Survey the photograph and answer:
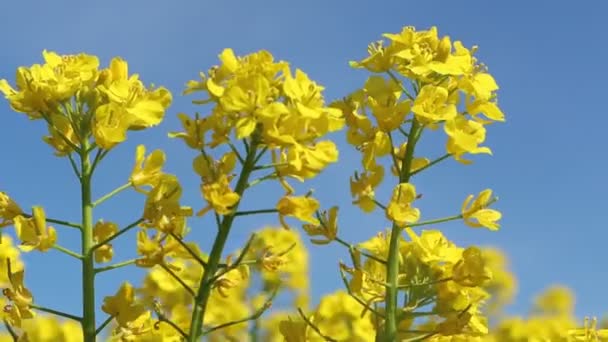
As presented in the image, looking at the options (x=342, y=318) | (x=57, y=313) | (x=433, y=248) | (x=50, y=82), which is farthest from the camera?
(x=342, y=318)

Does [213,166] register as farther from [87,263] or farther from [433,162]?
[433,162]

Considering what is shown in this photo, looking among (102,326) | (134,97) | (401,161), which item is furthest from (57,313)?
(401,161)

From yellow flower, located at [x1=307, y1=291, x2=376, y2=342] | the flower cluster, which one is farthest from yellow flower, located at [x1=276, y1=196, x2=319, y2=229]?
yellow flower, located at [x1=307, y1=291, x2=376, y2=342]

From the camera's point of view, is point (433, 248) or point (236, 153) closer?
point (236, 153)

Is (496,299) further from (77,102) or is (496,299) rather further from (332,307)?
(77,102)

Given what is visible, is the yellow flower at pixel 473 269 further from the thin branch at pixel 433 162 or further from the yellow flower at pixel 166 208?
the yellow flower at pixel 166 208

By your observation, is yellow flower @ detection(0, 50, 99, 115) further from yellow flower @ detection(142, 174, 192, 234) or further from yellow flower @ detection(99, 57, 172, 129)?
yellow flower @ detection(142, 174, 192, 234)
